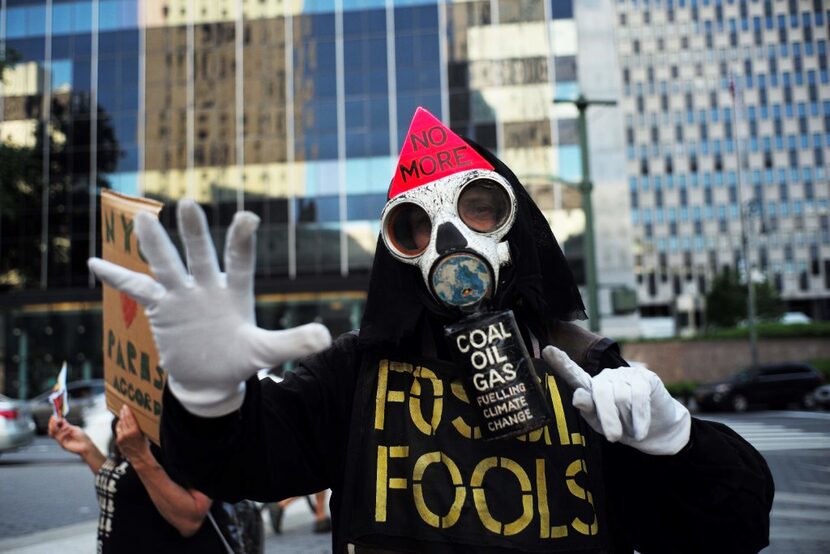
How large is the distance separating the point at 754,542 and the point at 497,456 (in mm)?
562

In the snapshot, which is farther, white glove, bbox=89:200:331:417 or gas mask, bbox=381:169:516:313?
gas mask, bbox=381:169:516:313

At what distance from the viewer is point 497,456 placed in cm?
164

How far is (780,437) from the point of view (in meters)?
13.5

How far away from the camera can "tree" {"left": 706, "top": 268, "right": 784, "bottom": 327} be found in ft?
171

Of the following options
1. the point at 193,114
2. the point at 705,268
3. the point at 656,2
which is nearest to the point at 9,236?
the point at 193,114

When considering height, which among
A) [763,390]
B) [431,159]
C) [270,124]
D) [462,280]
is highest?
[270,124]

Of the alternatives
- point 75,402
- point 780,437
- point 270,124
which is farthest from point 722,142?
point 75,402

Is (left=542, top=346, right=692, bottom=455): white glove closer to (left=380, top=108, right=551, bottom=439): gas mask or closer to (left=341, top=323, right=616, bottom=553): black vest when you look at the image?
(left=380, top=108, right=551, bottom=439): gas mask

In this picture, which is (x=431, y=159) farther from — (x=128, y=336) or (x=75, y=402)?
(x=75, y=402)

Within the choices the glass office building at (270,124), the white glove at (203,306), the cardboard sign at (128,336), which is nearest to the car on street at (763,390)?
the glass office building at (270,124)

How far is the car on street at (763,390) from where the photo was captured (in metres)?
21.1

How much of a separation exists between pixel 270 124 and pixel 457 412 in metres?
25.9

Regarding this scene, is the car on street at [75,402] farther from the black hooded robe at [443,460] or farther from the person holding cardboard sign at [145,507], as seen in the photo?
the black hooded robe at [443,460]

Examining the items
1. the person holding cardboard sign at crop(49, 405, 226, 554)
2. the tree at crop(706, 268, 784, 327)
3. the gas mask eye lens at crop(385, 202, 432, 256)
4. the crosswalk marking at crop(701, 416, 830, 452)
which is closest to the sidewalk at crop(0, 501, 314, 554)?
the person holding cardboard sign at crop(49, 405, 226, 554)
